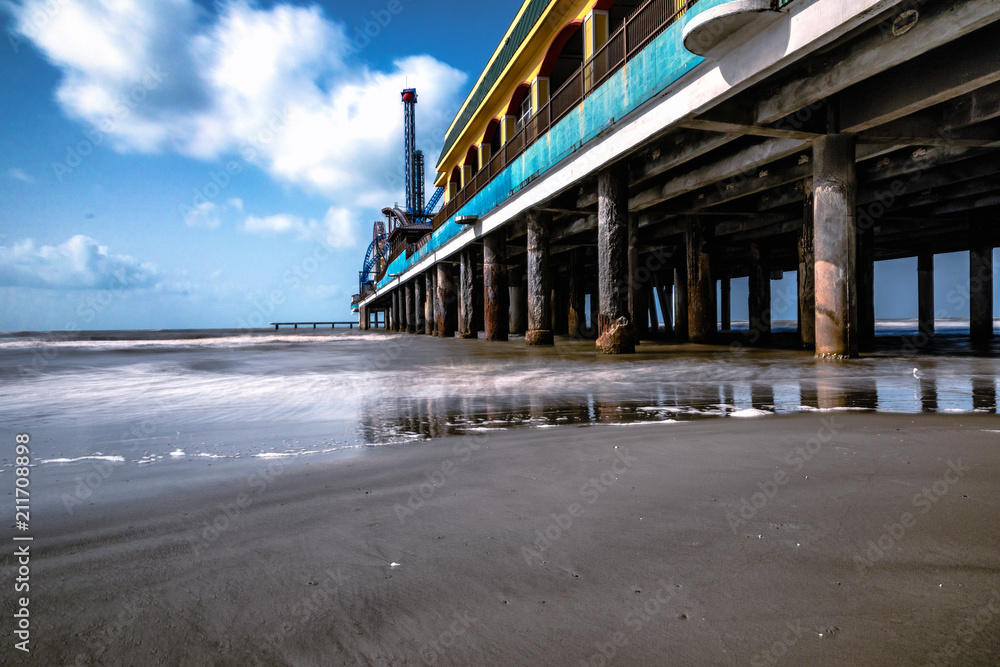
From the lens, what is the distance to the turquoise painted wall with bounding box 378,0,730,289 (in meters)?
8.21

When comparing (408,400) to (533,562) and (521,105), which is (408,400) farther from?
(521,105)

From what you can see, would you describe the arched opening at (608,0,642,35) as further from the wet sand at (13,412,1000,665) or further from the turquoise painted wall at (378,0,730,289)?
the wet sand at (13,412,1000,665)

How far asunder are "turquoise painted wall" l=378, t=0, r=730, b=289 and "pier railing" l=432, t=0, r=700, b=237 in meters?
0.14

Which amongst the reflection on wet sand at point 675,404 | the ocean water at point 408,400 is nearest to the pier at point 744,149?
the ocean water at point 408,400

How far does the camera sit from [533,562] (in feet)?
5.24

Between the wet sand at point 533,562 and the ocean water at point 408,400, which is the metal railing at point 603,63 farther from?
the wet sand at point 533,562

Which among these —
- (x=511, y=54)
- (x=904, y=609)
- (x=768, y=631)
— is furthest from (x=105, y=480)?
(x=511, y=54)

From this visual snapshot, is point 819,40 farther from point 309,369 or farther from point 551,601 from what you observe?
point 309,369

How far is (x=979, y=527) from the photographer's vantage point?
1.75 meters

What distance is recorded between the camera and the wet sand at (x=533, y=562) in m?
1.20

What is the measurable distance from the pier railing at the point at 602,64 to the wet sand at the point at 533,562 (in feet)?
25.5

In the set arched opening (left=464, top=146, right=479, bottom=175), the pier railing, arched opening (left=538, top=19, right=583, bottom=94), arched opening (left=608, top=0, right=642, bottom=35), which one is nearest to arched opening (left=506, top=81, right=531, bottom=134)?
arched opening (left=538, top=19, right=583, bottom=94)

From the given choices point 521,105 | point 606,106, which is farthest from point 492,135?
point 606,106

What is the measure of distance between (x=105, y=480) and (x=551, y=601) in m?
2.41
